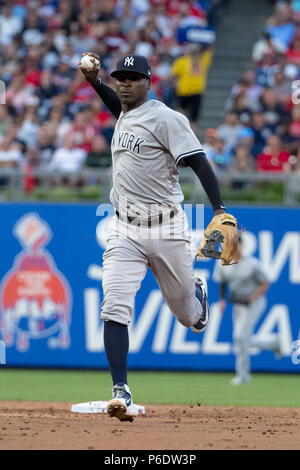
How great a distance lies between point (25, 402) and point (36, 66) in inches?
365

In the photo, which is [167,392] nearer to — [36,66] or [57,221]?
[57,221]

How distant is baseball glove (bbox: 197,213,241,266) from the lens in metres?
6.43

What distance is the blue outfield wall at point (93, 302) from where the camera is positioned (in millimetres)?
12867

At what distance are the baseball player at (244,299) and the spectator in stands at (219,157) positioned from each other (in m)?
1.42

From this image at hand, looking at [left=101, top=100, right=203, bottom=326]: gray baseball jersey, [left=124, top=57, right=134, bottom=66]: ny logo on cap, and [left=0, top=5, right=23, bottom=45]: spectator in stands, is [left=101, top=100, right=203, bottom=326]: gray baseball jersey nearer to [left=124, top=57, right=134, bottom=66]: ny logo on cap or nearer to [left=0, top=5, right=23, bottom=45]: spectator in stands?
[left=124, top=57, right=134, bottom=66]: ny logo on cap

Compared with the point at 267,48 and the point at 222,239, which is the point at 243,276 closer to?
the point at 222,239

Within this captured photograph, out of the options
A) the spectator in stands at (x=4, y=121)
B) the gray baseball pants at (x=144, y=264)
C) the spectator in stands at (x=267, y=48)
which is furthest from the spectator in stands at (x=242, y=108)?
the gray baseball pants at (x=144, y=264)

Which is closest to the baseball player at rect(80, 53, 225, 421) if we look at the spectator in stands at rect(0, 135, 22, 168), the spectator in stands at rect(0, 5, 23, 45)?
the spectator in stands at rect(0, 135, 22, 168)

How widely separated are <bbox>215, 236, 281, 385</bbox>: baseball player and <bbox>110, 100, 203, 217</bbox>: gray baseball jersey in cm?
528

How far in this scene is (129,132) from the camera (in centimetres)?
653

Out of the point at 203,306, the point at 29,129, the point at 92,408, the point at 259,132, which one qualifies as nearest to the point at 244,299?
the point at 259,132

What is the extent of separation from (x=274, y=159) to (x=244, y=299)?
241 cm

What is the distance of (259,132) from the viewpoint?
569 inches

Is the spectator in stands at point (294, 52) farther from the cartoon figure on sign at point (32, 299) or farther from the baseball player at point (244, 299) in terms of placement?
the cartoon figure on sign at point (32, 299)
